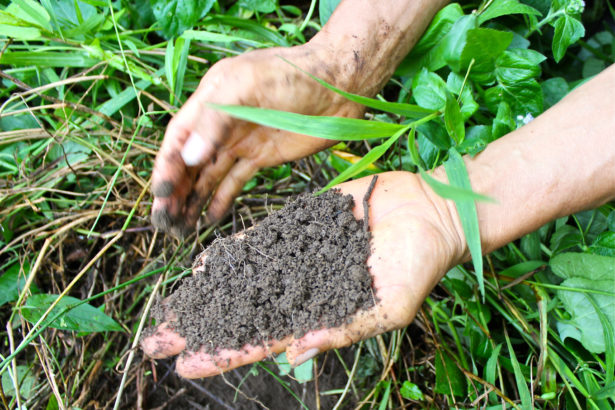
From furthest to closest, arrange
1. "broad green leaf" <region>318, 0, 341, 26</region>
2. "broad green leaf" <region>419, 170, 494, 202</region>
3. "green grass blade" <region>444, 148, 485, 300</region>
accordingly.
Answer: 1. "broad green leaf" <region>318, 0, 341, 26</region>
2. "green grass blade" <region>444, 148, 485, 300</region>
3. "broad green leaf" <region>419, 170, 494, 202</region>

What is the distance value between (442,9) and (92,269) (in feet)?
4.55

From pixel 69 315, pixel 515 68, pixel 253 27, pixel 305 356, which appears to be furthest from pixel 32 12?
pixel 515 68

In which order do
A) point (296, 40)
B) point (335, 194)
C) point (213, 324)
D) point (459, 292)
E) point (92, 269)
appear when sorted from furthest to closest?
point (296, 40) → point (92, 269) → point (459, 292) → point (335, 194) → point (213, 324)

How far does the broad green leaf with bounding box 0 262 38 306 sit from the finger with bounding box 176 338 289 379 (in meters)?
0.68

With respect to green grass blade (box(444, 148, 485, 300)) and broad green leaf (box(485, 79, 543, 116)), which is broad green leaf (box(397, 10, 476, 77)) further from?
green grass blade (box(444, 148, 485, 300))

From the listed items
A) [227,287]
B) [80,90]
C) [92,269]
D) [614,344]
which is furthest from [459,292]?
[80,90]

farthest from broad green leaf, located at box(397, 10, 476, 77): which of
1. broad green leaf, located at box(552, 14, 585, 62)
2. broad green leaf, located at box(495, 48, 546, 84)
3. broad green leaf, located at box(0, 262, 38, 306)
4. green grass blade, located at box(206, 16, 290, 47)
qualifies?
broad green leaf, located at box(0, 262, 38, 306)

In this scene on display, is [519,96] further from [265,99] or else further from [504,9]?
[265,99]

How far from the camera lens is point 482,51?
3.57 ft

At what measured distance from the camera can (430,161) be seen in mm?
1198

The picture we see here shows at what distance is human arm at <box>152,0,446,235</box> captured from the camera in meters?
1.05

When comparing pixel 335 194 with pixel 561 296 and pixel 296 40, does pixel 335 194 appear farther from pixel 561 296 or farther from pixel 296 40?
pixel 296 40

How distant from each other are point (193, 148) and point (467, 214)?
642mm

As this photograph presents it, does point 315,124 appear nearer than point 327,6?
Yes
